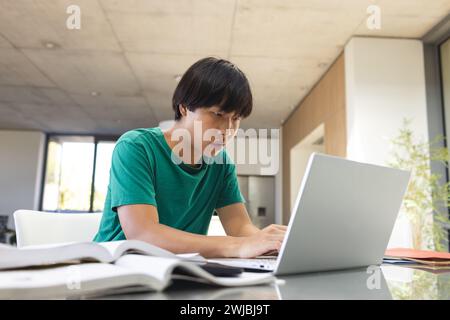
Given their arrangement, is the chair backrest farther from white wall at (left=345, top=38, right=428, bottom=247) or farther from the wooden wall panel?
the wooden wall panel

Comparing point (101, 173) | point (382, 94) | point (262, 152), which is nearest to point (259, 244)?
point (382, 94)

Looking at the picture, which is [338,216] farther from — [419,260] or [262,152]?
[262,152]

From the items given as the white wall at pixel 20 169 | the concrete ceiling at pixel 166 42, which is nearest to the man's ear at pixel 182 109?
the concrete ceiling at pixel 166 42

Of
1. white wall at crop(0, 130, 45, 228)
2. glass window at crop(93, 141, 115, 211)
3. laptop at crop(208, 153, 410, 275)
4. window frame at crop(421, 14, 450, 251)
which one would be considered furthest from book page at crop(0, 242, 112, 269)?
white wall at crop(0, 130, 45, 228)

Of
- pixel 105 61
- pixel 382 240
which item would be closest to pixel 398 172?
pixel 382 240

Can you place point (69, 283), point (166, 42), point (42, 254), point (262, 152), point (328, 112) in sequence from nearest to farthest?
point (69, 283) → point (42, 254) → point (166, 42) → point (328, 112) → point (262, 152)

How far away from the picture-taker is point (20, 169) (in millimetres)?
7977

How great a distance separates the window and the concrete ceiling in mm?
2458

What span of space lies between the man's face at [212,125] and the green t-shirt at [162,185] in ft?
0.28

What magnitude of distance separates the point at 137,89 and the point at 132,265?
5065mm

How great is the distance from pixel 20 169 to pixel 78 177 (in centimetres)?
109

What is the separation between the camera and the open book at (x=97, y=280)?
40 cm

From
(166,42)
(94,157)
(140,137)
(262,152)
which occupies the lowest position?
(140,137)
